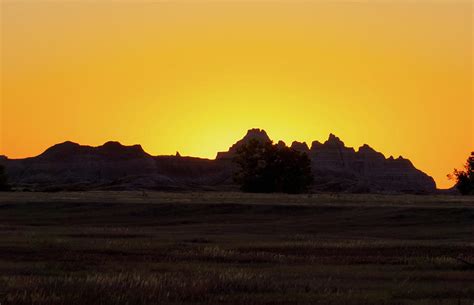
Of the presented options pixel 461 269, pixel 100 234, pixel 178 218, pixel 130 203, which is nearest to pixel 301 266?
pixel 461 269

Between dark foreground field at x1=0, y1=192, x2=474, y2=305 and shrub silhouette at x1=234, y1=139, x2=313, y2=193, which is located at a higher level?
shrub silhouette at x1=234, y1=139, x2=313, y2=193

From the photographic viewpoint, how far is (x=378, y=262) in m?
31.4

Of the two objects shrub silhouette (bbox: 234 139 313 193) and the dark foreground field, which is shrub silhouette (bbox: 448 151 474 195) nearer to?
shrub silhouette (bbox: 234 139 313 193)

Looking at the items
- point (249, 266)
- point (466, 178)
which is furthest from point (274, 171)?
point (249, 266)

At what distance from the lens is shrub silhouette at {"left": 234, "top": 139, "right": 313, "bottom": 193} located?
126 meters

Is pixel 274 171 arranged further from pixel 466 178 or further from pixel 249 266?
pixel 249 266

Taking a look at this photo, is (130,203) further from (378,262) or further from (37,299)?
(37,299)

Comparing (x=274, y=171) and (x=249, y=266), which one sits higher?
(x=274, y=171)

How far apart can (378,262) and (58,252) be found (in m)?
11.1

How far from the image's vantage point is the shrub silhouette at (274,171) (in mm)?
126312

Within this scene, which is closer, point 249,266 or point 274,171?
point 249,266

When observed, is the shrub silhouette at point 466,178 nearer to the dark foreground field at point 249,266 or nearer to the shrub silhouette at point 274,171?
the shrub silhouette at point 274,171

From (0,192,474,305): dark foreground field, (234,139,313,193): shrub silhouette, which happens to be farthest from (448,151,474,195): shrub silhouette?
(0,192,474,305): dark foreground field

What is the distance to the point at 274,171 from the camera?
12650cm
